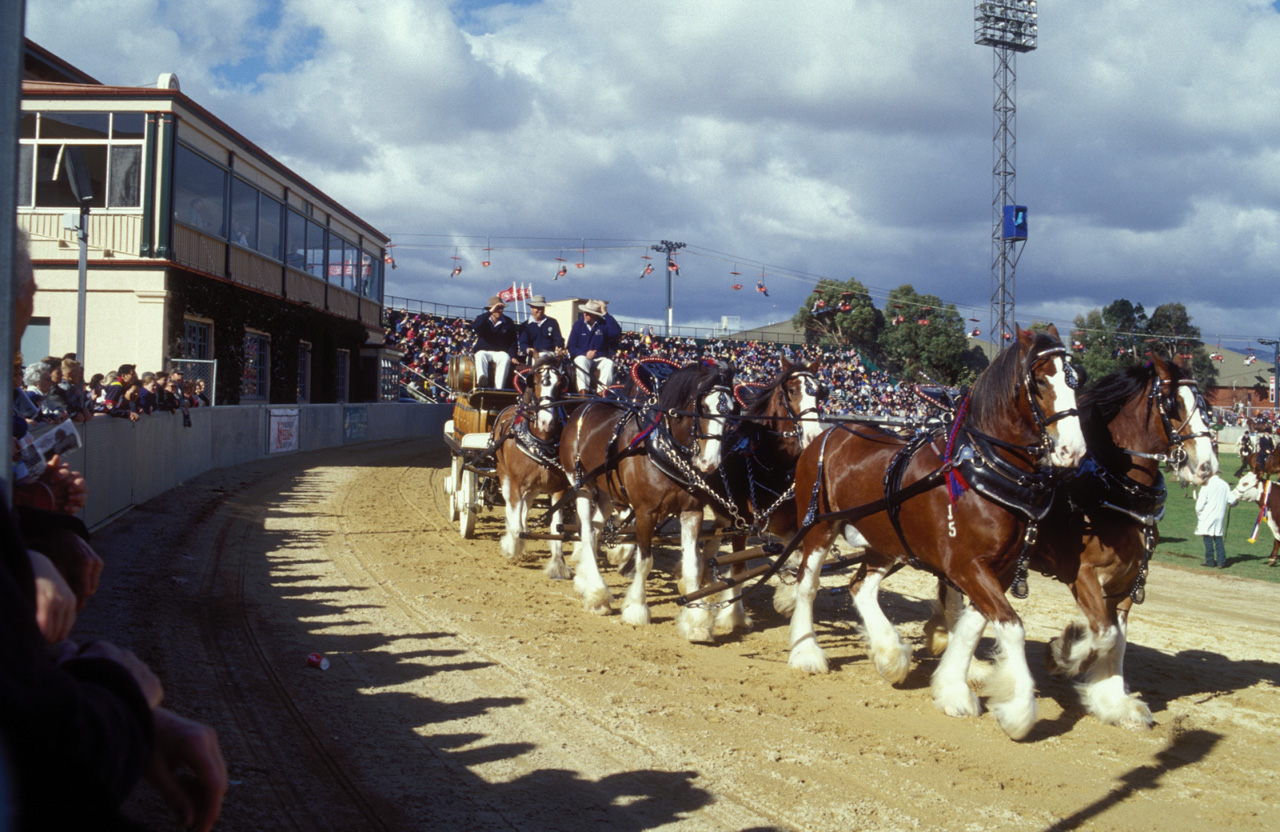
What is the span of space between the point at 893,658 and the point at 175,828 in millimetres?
4328

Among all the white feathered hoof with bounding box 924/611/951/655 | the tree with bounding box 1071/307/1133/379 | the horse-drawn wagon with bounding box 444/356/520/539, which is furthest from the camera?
the tree with bounding box 1071/307/1133/379

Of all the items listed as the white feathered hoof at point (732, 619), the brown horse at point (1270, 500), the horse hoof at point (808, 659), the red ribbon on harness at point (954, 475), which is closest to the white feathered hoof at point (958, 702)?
the horse hoof at point (808, 659)

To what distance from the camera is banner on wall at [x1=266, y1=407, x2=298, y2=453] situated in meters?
21.2

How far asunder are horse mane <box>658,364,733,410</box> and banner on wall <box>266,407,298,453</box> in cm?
1541

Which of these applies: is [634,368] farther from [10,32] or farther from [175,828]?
[10,32]

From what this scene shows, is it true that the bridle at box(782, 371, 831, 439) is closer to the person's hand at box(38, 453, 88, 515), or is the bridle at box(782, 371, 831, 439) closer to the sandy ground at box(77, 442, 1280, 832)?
the sandy ground at box(77, 442, 1280, 832)

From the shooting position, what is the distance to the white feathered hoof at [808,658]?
6734mm

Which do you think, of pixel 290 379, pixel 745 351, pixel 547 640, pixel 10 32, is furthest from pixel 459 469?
pixel 745 351

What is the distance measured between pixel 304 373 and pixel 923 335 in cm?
3008

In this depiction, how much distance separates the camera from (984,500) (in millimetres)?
5496

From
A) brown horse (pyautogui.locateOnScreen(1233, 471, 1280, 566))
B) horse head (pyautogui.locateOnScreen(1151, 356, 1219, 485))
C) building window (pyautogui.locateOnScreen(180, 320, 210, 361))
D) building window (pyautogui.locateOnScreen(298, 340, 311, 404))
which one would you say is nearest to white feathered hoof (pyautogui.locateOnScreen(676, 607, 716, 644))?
horse head (pyautogui.locateOnScreen(1151, 356, 1219, 485))

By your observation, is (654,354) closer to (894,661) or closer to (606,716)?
(894,661)

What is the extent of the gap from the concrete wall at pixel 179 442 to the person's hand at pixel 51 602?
8508 millimetres

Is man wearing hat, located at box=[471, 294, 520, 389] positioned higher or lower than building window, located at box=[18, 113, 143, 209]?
lower
